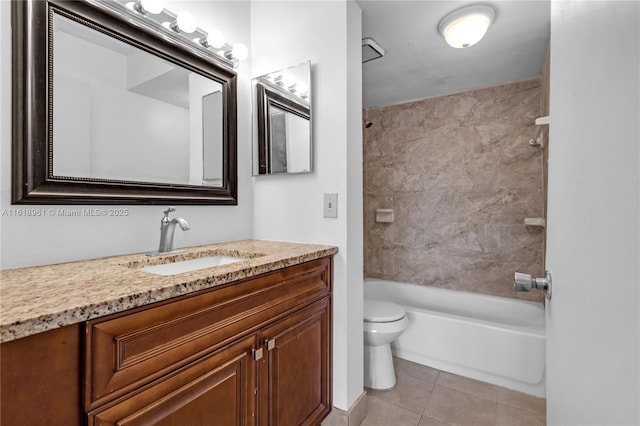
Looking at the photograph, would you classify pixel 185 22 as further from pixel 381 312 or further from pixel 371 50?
pixel 381 312

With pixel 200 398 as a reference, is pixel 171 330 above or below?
above

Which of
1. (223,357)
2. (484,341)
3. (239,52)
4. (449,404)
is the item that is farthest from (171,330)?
(484,341)

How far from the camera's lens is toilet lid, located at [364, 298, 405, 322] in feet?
6.37

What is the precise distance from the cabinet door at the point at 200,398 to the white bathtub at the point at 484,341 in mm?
1577

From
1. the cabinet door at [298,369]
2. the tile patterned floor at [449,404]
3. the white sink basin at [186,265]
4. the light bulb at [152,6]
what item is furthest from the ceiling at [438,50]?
the tile patterned floor at [449,404]

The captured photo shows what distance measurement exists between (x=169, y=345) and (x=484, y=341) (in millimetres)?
2017

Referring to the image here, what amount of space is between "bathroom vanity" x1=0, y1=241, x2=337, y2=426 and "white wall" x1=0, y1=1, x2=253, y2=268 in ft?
0.27

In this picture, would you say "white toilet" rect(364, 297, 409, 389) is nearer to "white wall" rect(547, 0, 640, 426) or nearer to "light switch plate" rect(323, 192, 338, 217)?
"light switch plate" rect(323, 192, 338, 217)

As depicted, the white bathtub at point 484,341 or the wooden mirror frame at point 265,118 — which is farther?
the white bathtub at point 484,341

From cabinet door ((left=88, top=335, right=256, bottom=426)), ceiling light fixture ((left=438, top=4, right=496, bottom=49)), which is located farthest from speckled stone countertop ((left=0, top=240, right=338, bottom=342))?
ceiling light fixture ((left=438, top=4, right=496, bottom=49))

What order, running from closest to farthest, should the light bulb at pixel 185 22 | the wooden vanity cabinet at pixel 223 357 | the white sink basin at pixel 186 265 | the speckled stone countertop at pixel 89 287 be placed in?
the speckled stone countertop at pixel 89 287, the wooden vanity cabinet at pixel 223 357, the white sink basin at pixel 186 265, the light bulb at pixel 185 22

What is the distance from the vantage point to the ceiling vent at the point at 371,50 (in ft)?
6.47

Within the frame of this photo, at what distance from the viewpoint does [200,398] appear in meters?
0.88

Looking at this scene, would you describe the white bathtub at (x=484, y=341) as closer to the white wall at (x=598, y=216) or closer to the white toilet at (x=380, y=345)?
the white toilet at (x=380, y=345)
